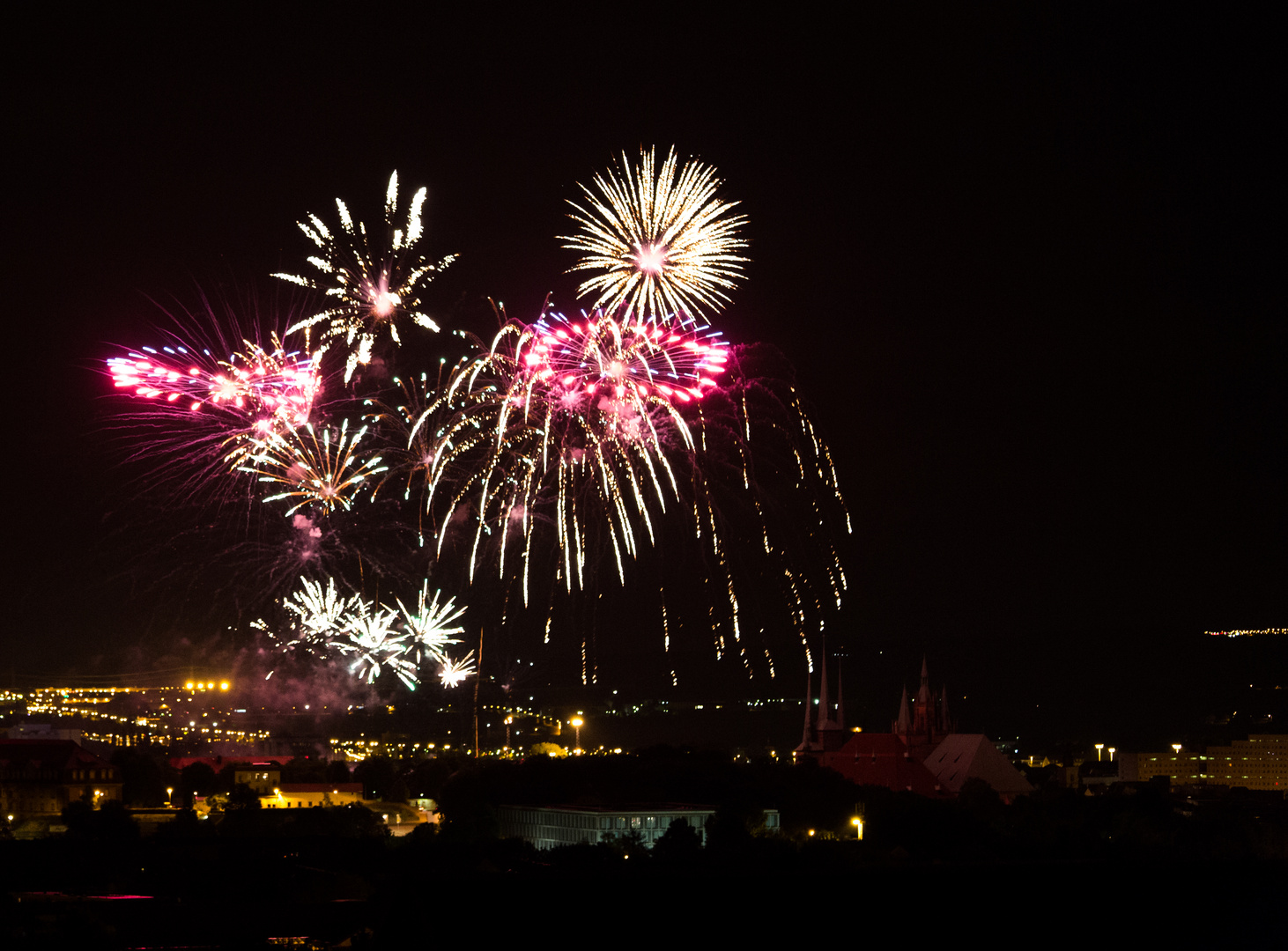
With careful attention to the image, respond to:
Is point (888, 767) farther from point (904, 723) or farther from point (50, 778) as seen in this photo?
point (50, 778)

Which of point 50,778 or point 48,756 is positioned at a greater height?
point 48,756

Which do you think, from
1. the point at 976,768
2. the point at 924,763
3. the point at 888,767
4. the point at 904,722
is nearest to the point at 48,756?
the point at 888,767

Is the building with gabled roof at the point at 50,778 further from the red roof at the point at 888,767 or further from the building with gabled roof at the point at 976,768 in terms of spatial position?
the building with gabled roof at the point at 976,768

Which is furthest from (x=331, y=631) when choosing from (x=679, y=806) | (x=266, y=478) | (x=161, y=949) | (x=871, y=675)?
(x=871, y=675)

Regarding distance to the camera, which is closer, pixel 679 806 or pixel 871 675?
pixel 679 806

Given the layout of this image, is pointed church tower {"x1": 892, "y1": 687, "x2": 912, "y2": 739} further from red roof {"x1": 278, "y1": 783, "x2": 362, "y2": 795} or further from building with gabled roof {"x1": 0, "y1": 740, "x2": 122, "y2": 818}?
building with gabled roof {"x1": 0, "y1": 740, "x2": 122, "y2": 818}

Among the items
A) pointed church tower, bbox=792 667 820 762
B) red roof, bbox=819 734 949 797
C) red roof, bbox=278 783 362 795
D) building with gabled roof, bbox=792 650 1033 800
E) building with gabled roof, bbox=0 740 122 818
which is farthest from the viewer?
pointed church tower, bbox=792 667 820 762

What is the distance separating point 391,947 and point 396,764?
68.9m

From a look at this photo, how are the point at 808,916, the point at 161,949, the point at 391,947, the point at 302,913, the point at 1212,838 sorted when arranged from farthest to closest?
the point at 1212,838, the point at 302,913, the point at 161,949, the point at 808,916, the point at 391,947

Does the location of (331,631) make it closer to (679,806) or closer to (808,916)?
(679,806)

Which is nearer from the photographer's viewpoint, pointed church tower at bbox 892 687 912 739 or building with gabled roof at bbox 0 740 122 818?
building with gabled roof at bbox 0 740 122 818

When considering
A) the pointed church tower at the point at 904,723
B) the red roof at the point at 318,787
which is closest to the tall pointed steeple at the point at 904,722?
the pointed church tower at the point at 904,723

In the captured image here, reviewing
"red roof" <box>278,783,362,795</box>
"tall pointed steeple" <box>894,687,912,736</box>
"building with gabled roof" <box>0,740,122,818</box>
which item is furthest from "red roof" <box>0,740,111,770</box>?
"tall pointed steeple" <box>894,687,912,736</box>

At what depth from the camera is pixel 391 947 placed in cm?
1159
